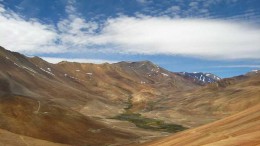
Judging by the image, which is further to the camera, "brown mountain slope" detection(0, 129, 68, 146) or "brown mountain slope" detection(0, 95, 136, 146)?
"brown mountain slope" detection(0, 95, 136, 146)

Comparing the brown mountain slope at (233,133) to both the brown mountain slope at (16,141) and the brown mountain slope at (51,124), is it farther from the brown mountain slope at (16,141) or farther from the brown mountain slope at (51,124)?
the brown mountain slope at (51,124)

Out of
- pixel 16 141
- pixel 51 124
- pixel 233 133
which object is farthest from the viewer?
pixel 51 124

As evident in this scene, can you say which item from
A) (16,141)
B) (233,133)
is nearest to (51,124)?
(16,141)

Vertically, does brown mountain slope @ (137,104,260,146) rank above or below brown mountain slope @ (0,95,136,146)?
above

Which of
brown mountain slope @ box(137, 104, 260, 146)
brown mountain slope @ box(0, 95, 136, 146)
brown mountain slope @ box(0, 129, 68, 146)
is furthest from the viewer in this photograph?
brown mountain slope @ box(0, 95, 136, 146)

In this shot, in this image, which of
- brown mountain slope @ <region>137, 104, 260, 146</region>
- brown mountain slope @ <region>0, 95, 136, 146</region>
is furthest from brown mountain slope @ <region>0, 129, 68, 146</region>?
brown mountain slope @ <region>137, 104, 260, 146</region>

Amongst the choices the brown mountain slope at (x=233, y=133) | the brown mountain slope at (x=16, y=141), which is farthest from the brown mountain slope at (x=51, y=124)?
the brown mountain slope at (x=233, y=133)

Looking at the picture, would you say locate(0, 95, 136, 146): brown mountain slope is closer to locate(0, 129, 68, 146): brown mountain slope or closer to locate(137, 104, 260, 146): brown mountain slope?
locate(0, 129, 68, 146): brown mountain slope

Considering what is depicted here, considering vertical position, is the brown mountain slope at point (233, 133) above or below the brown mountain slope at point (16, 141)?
above

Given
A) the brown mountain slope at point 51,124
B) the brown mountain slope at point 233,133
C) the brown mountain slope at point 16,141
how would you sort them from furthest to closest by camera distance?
1. the brown mountain slope at point 51,124
2. the brown mountain slope at point 16,141
3. the brown mountain slope at point 233,133

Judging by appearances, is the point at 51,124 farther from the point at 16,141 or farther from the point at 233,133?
the point at 233,133

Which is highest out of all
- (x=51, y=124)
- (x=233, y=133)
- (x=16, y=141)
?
(x=233, y=133)

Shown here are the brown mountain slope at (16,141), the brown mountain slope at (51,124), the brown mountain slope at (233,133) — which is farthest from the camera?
the brown mountain slope at (51,124)

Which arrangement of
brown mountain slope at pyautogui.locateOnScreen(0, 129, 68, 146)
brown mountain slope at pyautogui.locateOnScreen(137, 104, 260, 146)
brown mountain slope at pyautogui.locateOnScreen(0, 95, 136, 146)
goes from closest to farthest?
brown mountain slope at pyautogui.locateOnScreen(137, 104, 260, 146), brown mountain slope at pyautogui.locateOnScreen(0, 129, 68, 146), brown mountain slope at pyautogui.locateOnScreen(0, 95, 136, 146)
